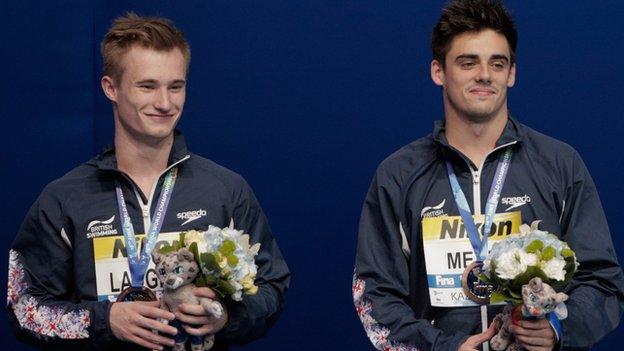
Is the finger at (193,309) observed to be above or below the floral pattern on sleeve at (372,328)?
above

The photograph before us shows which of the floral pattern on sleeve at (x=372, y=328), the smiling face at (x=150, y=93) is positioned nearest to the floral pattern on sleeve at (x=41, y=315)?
the smiling face at (x=150, y=93)

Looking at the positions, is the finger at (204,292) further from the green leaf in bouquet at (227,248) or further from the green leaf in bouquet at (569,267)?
the green leaf in bouquet at (569,267)

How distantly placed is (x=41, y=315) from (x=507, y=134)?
148cm

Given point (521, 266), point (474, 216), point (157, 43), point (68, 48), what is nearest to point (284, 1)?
point (68, 48)

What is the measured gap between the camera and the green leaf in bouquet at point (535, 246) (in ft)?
10.7

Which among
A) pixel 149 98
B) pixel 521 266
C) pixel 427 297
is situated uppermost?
pixel 149 98

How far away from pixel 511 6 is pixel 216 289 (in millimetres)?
2052

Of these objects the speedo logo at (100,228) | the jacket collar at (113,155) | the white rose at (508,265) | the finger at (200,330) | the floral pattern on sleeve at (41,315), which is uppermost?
the jacket collar at (113,155)

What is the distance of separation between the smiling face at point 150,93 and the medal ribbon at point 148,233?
16cm

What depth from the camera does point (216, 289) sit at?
3420 millimetres

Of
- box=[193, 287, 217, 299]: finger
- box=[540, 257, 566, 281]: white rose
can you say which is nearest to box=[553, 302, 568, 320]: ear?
box=[540, 257, 566, 281]: white rose

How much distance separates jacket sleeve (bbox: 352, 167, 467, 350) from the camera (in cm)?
358

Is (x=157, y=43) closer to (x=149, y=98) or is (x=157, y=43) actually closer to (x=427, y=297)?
(x=149, y=98)

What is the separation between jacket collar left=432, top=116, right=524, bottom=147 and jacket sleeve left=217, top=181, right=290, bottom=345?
1.97 feet
